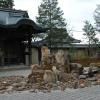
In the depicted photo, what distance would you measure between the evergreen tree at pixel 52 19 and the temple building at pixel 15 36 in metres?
6.03

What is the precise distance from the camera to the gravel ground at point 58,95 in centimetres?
1045

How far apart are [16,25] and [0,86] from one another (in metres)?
16.2

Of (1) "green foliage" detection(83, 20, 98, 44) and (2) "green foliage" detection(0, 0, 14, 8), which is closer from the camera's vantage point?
(1) "green foliage" detection(83, 20, 98, 44)

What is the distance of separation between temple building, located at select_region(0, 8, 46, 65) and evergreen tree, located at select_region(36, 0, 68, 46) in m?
6.03

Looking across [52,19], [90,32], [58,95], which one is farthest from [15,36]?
[58,95]

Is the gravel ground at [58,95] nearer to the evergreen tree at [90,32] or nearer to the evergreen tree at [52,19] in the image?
the evergreen tree at [52,19]

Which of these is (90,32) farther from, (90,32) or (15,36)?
(15,36)

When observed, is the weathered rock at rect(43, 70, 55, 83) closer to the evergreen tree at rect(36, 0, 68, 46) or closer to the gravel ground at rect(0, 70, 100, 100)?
the gravel ground at rect(0, 70, 100, 100)

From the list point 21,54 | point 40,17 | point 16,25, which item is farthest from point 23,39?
point 40,17

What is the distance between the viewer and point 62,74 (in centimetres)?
1485

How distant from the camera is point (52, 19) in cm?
4122

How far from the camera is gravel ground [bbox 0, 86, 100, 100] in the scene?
10448 millimetres

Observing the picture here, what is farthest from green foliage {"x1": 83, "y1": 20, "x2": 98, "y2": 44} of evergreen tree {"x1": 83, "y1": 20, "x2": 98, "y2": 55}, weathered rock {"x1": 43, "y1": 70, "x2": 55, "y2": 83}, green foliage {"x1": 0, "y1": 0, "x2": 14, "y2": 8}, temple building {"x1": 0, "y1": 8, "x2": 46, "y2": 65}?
weathered rock {"x1": 43, "y1": 70, "x2": 55, "y2": 83}

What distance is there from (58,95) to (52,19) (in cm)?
3052
